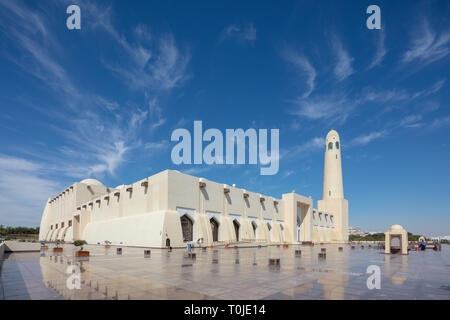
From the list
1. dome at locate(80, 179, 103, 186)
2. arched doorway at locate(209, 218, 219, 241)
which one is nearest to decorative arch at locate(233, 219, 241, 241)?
arched doorway at locate(209, 218, 219, 241)

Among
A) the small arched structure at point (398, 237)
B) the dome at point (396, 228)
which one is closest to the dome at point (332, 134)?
the dome at point (396, 228)

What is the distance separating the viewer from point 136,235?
105ft

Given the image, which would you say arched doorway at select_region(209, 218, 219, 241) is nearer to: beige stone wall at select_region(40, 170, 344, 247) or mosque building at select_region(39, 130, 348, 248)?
mosque building at select_region(39, 130, 348, 248)

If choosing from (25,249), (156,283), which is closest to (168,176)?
(25,249)

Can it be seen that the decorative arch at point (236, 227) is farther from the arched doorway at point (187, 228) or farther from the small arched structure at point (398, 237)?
the small arched structure at point (398, 237)

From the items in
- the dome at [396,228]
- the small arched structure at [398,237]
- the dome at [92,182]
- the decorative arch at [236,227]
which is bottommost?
the decorative arch at [236,227]

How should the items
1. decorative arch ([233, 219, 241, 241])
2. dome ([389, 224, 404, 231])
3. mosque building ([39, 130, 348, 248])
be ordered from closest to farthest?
1. dome ([389, 224, 404, 231])
2. mosque building ([39, 130, 348, 248])
3. decorative arch ([233, 219, 241, 241])

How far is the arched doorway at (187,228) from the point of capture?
32.1 metres

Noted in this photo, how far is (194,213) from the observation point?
33.1 meters

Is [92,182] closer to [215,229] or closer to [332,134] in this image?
[215,229]

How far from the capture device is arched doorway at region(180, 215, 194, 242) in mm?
32094
